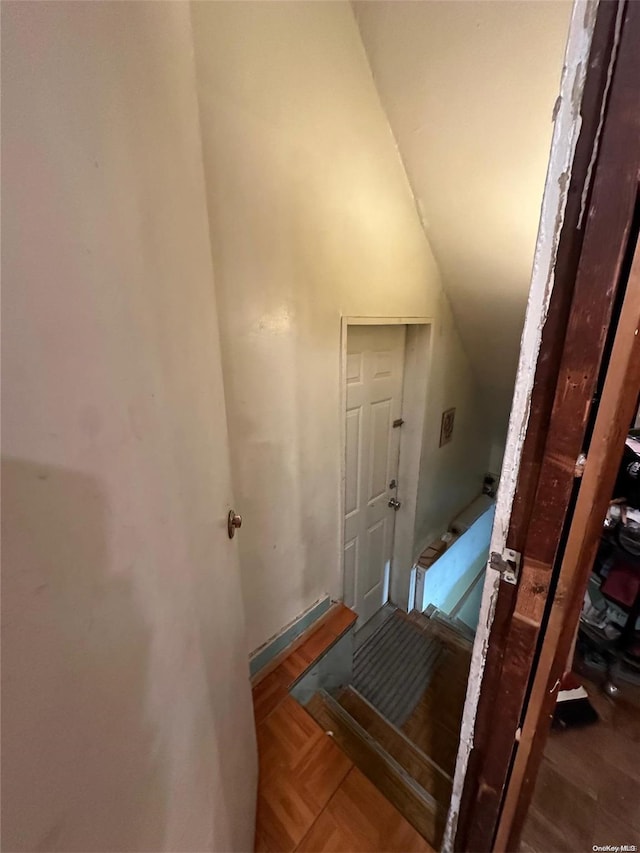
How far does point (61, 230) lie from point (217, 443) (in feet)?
1.68

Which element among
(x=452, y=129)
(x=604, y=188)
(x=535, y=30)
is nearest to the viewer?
(x=604, y=188)

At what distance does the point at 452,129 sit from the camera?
119 cm

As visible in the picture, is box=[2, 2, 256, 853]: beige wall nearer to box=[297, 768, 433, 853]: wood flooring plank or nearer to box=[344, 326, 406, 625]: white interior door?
box=[297, 768, 433, 853]: wood flooring plank

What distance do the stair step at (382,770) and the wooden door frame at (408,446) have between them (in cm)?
53

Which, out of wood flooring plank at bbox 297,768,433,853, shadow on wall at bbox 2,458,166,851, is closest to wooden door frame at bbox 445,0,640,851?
wood flooring plank at bbox 297,768,433,853

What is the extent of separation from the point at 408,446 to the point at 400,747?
1585mm

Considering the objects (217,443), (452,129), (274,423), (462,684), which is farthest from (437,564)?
(452,129)

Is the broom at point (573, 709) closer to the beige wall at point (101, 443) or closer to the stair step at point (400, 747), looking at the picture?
the stair step at point (400, 747)

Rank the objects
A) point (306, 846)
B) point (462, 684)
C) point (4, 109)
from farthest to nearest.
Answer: point (462, 684) < point (306, 846) < point (4, 109)

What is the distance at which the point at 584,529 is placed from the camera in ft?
1.82

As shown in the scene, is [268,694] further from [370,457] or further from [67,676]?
[67,676]

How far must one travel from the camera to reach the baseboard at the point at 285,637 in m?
1.44

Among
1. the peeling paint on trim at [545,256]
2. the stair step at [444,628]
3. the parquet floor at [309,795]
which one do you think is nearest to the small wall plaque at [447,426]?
the stair step at [444,628]

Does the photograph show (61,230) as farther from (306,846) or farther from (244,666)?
(306,846)
